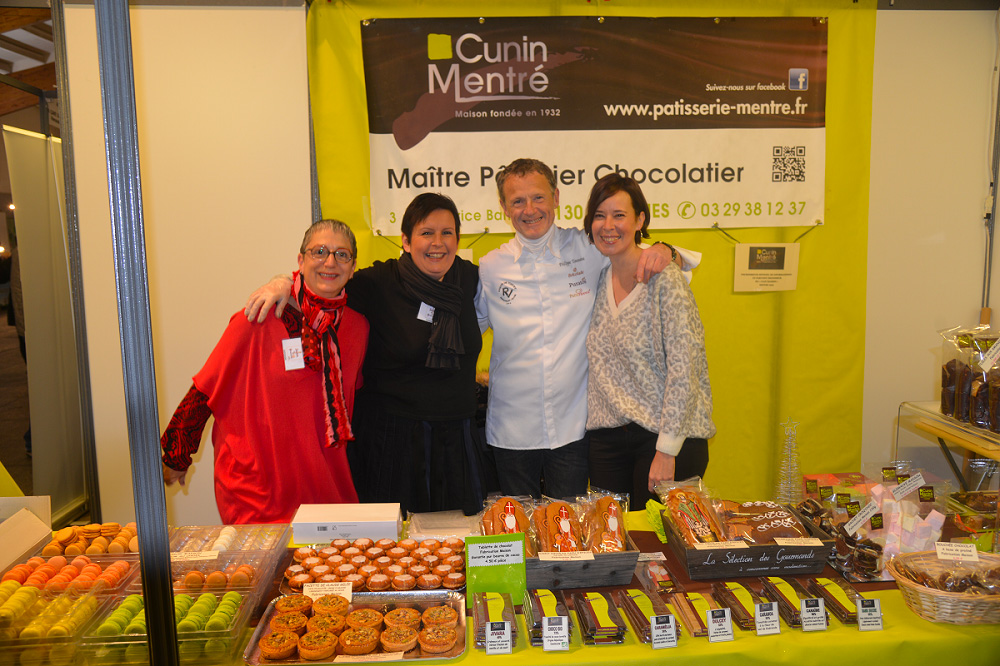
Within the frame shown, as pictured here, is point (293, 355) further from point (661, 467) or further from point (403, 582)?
point (661, 467)

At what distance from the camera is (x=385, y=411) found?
2.58m

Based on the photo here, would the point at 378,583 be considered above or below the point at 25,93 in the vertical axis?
below

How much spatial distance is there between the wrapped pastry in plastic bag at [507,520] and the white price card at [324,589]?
0.40m

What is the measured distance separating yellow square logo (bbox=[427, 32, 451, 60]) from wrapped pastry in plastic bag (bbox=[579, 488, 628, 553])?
7.88 feet

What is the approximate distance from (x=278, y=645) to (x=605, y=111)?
2.91 m

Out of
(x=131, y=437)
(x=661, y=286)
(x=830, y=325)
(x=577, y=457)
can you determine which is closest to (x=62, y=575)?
(x=131, y=437)

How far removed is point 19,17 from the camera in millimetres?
3346

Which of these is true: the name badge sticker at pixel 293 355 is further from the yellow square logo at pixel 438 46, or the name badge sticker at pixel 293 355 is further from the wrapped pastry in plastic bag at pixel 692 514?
the yellow square logo at pixel 438 46

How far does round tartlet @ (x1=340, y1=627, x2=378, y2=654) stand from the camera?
55.8 inches

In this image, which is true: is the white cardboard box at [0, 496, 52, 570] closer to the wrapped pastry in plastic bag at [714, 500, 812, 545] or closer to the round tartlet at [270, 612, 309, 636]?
the round tartlet at [270, 612, 309, 636]

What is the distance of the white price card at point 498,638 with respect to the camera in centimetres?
144

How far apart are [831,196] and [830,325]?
27.8 inches

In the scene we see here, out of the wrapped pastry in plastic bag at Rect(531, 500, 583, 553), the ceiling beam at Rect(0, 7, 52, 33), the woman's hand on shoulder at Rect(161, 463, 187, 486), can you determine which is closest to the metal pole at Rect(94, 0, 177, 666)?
the wrapped pastry in plastic bag at Rect(531, 500, 583, 553)

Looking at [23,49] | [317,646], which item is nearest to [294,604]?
[317,646]
